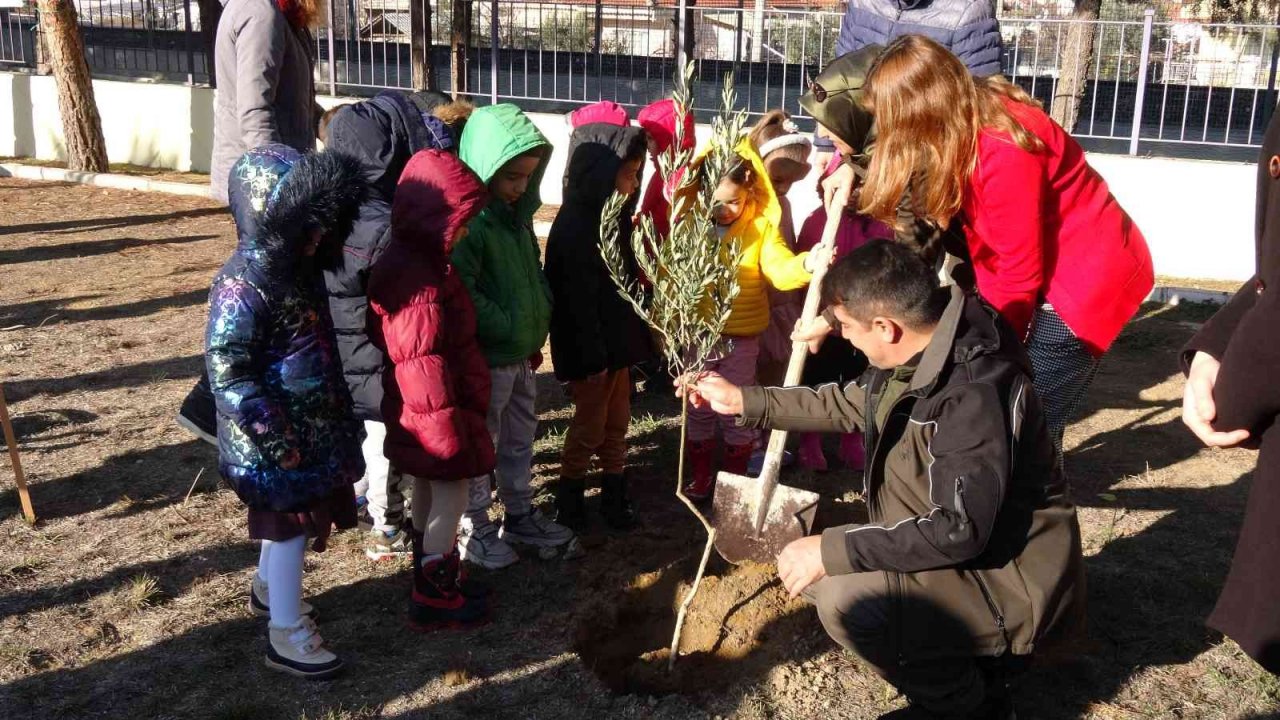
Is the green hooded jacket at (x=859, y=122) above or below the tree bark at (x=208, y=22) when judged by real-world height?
below

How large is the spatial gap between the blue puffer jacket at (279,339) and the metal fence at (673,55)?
5738 mm

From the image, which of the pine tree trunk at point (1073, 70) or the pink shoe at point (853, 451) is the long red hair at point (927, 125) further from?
the pine tree trunk at point (1073, 70)

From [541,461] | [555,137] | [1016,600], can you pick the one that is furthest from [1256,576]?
[555,137]

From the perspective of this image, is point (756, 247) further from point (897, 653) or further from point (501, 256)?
point (897, 653)

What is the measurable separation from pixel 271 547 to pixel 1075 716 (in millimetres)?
2331

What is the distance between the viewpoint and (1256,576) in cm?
195

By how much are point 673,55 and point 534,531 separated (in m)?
9.43

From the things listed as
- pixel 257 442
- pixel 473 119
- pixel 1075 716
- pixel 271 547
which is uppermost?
pixel 473 119

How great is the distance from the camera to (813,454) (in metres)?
4.93

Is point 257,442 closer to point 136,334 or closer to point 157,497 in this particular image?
point 157,497

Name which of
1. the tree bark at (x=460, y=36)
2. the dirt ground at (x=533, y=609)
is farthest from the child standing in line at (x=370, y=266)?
the tree bark at (x=460, y=36)

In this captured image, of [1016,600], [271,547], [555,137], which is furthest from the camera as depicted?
[555,137]

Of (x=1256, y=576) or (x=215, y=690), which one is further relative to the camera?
(x=215, y=690)

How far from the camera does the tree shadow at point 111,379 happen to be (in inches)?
223
